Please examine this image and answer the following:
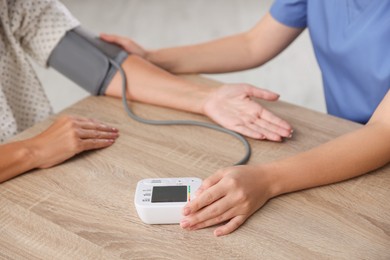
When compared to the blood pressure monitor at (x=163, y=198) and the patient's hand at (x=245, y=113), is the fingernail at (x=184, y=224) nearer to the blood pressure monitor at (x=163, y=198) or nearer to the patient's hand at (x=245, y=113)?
the blood pressure monitor at (x=163, y=198)

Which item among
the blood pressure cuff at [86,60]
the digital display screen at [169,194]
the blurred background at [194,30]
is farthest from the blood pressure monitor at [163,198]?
the blurred background at [194,30]

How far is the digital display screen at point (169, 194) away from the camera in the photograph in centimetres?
83

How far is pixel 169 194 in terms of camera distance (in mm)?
844

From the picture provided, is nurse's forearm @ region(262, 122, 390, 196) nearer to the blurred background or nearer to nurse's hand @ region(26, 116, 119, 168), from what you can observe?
nurse's hand @ region(26, 116, 119, 168)

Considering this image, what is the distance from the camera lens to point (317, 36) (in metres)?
1.20

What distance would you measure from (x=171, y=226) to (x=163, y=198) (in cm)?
5

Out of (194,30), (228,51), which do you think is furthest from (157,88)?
(194,30)

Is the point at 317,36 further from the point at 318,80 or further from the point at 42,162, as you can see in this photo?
the point at 318,80

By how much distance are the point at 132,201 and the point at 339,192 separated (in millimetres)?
344

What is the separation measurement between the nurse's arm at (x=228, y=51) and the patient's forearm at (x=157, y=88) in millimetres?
70

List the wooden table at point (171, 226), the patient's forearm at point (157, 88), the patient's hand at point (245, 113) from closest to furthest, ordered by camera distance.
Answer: the wooden table at point (171, 226) < the patient's hand at point (245, 113) < the patient's forearm at point (157, 88)

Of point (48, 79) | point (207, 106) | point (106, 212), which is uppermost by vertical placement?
point (207, 106)

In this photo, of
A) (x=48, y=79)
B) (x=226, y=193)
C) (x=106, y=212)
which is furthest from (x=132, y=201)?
(x=48, y=79)

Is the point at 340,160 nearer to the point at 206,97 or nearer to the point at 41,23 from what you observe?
the point at 206,97
